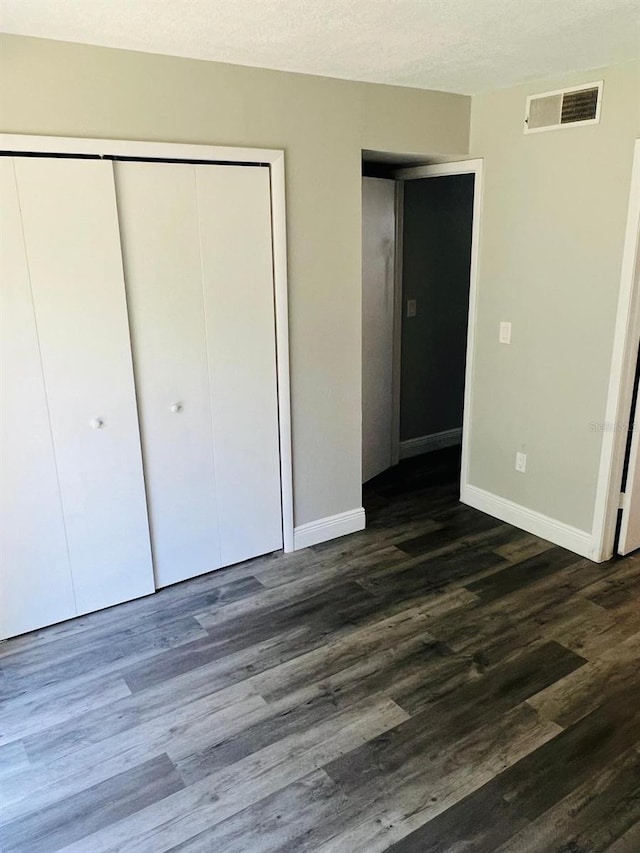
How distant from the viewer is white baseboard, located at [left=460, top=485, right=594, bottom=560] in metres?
3.31

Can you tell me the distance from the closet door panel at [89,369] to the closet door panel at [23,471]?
0.04 meters

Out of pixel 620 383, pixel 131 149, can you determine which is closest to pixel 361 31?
pixel 131 149

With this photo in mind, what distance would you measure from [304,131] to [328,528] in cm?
204

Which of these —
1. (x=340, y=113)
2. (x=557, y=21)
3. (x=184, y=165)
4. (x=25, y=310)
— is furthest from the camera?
(x=340, y=113)

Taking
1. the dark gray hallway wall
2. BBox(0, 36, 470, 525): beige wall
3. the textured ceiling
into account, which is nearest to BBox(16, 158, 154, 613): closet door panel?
BBox(0, 36, 470, 525): beige wall

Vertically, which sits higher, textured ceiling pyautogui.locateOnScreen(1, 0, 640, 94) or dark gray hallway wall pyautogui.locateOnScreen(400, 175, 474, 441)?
textured ceiling pyautogui.locateOnScreen(1, 0, 640, 94)

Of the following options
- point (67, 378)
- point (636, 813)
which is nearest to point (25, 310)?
point (67, 378)

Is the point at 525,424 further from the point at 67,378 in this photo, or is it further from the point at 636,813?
the point at 67,378

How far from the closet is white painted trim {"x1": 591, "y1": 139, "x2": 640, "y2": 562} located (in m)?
1.63

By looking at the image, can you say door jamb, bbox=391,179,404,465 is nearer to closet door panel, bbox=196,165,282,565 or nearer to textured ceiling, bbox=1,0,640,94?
textured ceiling, bbox=1,0,640,94

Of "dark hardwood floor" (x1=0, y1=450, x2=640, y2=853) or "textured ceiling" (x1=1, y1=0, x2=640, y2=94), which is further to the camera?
"textured ceiling" (x1=1, y1=0, x2=640, y2=94)

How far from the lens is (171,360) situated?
9.30 feet

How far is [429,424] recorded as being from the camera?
192 inches

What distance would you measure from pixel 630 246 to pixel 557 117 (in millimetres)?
743
